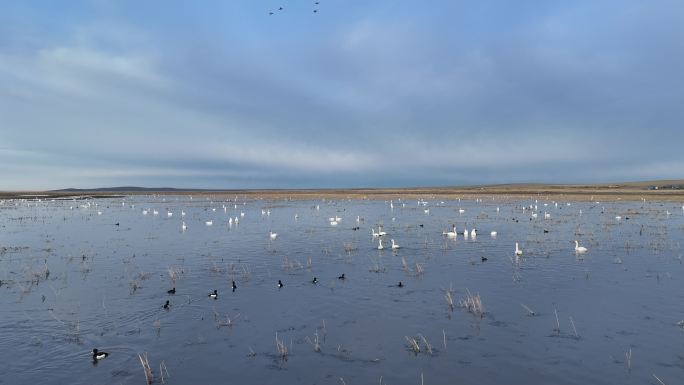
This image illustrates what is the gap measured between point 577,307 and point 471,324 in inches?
144

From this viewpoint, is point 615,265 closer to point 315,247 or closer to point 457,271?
point 457,271

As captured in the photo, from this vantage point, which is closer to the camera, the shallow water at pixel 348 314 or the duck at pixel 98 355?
the shallow water at pixel 348 314

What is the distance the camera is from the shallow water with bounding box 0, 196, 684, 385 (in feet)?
33.7

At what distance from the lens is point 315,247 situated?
2794 cm

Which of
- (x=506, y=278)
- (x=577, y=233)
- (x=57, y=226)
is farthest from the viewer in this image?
(x=57, y=226)

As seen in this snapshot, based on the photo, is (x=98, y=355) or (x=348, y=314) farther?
(x=348, y=314)

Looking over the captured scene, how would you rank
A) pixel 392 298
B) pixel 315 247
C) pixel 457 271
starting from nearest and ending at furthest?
1. pixel 392 298
2. pixel 457 271
3. pixel 315 247

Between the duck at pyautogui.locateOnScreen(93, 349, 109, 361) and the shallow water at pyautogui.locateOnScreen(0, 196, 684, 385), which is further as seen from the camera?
the duck at pyautogui.locateOnScreen(93, 349, 109, 361)

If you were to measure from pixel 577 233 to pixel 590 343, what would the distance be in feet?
74.8

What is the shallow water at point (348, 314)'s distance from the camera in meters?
10.3

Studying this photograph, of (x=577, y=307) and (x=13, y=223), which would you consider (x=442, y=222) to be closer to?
(x=577, y=307)

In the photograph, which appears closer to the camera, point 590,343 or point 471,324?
point 590,343

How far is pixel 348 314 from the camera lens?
14.1 meters

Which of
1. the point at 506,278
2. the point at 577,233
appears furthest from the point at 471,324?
the point at 577,233
